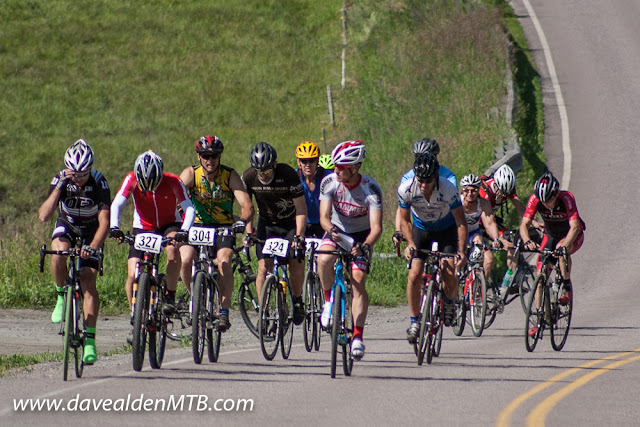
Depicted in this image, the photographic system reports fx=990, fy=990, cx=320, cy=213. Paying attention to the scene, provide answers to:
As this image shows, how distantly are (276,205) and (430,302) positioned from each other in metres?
2.44

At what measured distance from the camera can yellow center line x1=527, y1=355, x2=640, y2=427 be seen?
8.13m

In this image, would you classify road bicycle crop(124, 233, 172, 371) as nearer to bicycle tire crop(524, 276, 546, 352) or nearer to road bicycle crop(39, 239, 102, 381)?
road bicycle crop(39, 239, 102, 381)

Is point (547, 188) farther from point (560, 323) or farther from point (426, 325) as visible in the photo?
point (426, 325)

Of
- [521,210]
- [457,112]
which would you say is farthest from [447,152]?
[521,210]

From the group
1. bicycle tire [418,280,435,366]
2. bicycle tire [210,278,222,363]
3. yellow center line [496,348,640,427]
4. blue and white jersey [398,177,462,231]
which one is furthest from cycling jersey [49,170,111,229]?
yellow center line [496,348,640,427]

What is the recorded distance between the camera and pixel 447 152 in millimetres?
24781

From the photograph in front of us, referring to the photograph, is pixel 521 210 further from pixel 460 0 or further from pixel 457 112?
pixel 460 0

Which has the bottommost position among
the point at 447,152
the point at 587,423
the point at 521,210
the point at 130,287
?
the point at 587,423

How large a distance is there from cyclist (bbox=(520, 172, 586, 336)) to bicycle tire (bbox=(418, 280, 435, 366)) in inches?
71.5

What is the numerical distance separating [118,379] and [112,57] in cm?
3138

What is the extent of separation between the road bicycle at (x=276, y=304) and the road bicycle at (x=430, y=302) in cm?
139

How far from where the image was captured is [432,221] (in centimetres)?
1100

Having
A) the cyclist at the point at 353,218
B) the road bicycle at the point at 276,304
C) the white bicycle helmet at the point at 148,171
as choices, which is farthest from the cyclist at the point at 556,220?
the white bicycle helmet at the point at 148,171

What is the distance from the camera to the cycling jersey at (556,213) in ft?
42.8
